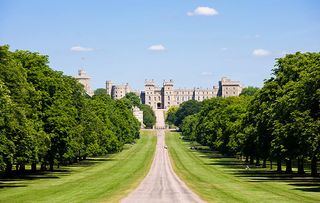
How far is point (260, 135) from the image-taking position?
71125 millimetres

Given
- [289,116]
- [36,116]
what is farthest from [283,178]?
[36,116]

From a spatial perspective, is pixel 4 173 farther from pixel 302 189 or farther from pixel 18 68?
pixel 302 189

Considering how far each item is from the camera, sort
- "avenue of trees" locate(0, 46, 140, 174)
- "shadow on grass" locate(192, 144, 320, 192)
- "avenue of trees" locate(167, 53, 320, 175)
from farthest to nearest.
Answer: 1. "avenue of trees" locate(167, 53, 320, 175)
2. "avenue of trees" locate(0, 46, 140, 174)
3. "shadow on grass" locate(192, 144, 320, 192)

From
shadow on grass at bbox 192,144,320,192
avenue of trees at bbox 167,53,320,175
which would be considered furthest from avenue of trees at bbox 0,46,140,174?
avenue of trees at bbox 167,53,320,175

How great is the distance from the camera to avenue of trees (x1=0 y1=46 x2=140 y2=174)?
161ft

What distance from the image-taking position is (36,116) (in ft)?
200

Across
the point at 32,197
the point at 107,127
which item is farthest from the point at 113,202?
the point at 107,127

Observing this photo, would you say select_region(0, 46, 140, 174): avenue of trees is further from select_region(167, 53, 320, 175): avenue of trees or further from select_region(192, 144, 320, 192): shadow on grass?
select_region(167, 53, 320, 175): avenue of trees

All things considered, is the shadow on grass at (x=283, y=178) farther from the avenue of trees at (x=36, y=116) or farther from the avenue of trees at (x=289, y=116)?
the avenue of trees at (x=36, y=116)

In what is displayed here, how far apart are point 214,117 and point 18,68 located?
86.8m

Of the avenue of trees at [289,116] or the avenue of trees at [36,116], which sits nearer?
the avenue of trees at [36,116]

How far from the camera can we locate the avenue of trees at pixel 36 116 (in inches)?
1932

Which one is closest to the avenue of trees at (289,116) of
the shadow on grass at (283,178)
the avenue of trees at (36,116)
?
the shadow on grass at (283,178)

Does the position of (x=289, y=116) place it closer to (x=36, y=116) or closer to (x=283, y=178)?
(x=283, y=178)
